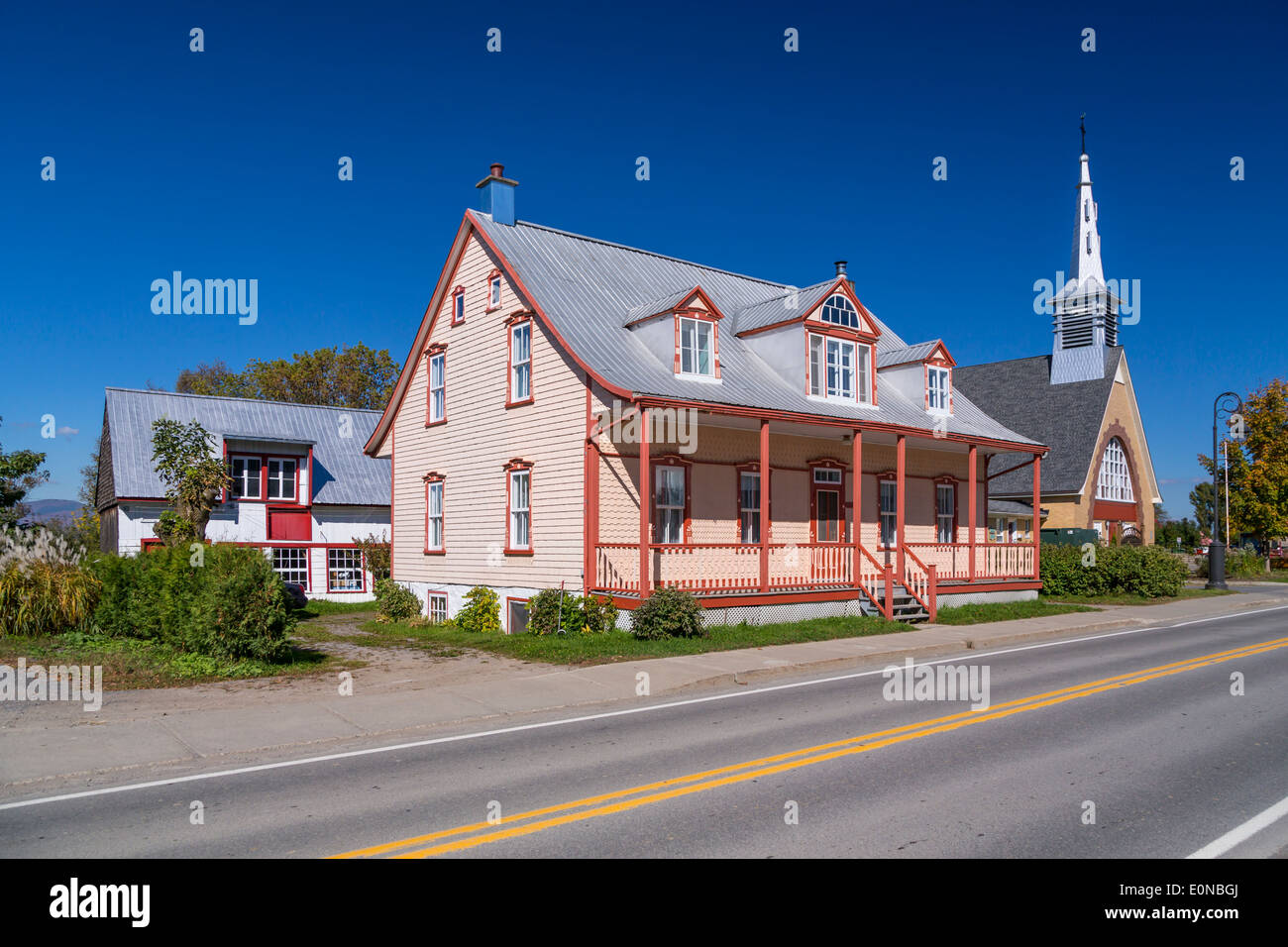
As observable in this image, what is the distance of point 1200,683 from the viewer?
13180 millimetres

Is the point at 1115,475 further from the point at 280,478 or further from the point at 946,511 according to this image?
the point at 280,478

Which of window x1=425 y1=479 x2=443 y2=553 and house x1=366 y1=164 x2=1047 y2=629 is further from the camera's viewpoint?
window x1=425 y1=479 x2=443 y2=553

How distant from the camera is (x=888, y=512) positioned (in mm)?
26078

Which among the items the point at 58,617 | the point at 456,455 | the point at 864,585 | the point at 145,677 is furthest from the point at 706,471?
the point at 58,617

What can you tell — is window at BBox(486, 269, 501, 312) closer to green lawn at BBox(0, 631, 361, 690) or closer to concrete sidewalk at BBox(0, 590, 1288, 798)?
green lawn at BBox(0, 631, 361, 690)

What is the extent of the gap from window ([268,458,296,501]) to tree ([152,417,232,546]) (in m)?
2.82

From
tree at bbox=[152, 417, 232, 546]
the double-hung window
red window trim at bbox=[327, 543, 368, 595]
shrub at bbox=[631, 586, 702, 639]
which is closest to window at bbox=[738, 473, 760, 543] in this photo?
shrub at bbox=[631, 586, 702, 639]

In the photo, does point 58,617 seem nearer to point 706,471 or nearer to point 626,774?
point 706,471

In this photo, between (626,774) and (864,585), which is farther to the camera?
(864,585)

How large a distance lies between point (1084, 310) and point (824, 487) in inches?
1167

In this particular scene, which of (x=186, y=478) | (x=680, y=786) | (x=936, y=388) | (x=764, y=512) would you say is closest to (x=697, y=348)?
(x=764, y=512)

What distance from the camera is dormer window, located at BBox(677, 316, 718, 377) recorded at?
2116cm

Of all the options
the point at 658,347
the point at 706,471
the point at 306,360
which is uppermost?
the point at 306,360
